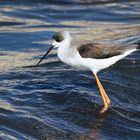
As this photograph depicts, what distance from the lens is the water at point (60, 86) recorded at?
933 centimetres

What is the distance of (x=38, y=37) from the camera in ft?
51.6

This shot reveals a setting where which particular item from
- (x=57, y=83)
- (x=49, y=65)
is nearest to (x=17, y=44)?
(x=49, y=65)

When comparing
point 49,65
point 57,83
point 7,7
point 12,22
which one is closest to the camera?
point 57,83

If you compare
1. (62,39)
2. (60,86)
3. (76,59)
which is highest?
(62,39)

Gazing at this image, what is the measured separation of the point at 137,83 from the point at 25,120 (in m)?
2.90

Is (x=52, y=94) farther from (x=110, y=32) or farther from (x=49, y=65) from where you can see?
(x=110, y=32)

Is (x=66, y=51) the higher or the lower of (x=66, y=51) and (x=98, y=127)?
the higher

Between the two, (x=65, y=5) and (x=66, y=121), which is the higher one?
(x=66, y=121)

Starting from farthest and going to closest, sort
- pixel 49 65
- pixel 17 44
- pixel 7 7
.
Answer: pixel 7 7 → pixel 17 44 → pixel 49 65

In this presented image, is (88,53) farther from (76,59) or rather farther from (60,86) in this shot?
(60,86)

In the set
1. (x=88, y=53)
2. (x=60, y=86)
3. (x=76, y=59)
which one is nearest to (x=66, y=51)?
(x=76, y=59)

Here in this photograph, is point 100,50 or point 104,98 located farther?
point 104,98

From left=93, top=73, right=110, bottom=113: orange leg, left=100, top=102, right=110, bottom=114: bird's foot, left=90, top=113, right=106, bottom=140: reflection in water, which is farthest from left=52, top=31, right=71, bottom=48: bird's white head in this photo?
left=90, top=113, right=106, bottom=140: reflection in water

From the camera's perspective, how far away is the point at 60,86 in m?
11.3
